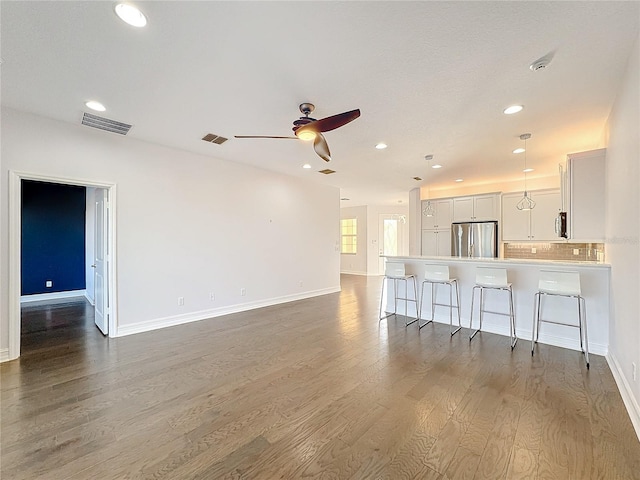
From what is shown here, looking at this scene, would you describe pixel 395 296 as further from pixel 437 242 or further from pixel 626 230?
pixel 626 230

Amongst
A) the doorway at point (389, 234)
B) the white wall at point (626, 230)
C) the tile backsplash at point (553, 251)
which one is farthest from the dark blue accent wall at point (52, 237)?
the tile backsplash at point (553, 251)

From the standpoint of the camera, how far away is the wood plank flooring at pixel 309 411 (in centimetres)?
167

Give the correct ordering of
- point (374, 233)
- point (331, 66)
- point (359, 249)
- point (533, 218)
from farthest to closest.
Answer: point (359, 249)
point (374, 233)
point (533, 218)
point (331, 66)

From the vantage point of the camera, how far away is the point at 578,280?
3.20 meters

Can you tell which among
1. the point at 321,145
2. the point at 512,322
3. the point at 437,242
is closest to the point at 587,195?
the point at 512,322

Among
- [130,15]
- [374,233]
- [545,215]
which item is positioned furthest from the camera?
[374,233]

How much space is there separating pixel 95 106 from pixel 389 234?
30.8 feet

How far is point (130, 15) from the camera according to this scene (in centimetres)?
180

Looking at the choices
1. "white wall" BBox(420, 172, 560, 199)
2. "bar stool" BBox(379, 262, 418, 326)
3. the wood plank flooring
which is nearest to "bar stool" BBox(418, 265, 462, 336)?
"bar stool" BBox(379, 262, 418, 326)

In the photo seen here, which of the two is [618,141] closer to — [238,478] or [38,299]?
[238,478]

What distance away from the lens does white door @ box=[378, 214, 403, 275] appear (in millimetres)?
10680

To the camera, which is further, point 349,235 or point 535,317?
point 349,235

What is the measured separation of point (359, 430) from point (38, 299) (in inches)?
300

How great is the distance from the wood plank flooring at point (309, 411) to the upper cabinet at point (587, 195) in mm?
1478
